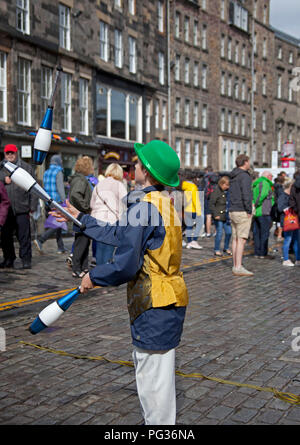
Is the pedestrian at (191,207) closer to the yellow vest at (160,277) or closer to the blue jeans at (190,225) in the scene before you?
the blue jeans at (190,225)

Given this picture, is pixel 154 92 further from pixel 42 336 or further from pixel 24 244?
pixel 42 336

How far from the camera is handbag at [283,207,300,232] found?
1130cm

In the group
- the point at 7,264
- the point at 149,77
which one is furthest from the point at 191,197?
the point at 149,77

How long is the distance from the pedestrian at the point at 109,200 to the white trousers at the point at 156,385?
540 cm

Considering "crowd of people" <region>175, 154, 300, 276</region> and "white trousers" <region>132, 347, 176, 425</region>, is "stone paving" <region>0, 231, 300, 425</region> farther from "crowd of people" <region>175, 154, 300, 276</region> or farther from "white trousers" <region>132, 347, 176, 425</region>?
"crowd of people" <region>175, 154, 300, 276</region>

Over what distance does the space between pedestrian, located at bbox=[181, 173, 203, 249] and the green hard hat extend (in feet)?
34.9

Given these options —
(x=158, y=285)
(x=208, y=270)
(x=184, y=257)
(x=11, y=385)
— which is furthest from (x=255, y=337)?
(x=184, y=257)

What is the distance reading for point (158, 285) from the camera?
10.0ft

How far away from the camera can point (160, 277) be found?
309cm

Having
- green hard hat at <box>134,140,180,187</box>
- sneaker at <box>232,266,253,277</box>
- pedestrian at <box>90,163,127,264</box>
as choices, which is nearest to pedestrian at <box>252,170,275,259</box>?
sneaker at <box>232,266,253,277</box>

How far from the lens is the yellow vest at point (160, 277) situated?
3047 millimetres

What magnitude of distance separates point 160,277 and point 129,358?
2.17 m

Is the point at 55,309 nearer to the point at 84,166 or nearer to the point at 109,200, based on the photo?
the point at 109,200

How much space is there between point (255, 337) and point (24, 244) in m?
5.54
